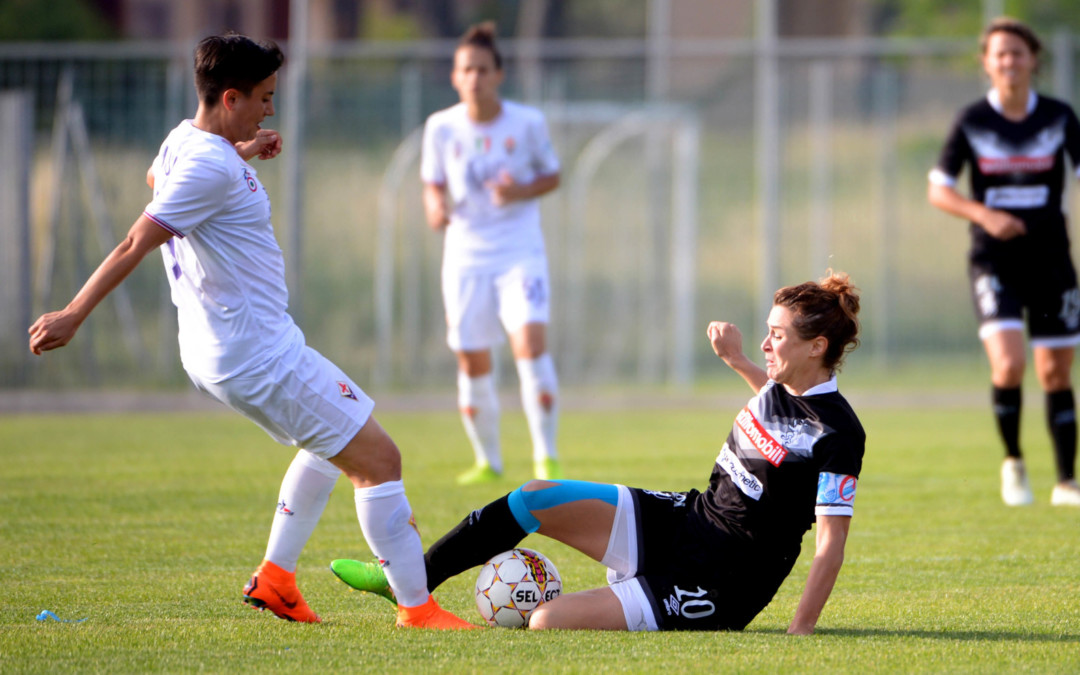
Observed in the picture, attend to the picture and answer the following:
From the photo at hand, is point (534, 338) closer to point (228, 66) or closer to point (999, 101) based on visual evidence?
point (999, 101)

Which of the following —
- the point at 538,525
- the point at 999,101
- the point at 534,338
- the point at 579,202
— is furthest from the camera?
the point at 579,202

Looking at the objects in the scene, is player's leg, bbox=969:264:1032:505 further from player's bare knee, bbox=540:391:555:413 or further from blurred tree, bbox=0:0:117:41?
blurred tree, bbox=0:0:117:41

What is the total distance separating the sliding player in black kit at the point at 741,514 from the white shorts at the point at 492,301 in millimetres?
3480

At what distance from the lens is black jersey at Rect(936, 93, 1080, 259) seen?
6617mm

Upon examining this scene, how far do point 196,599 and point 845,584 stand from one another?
227cm

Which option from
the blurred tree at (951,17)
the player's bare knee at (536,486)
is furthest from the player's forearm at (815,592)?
the blurred tree at (951,17)

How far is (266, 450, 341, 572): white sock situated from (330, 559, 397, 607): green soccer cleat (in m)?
0.15

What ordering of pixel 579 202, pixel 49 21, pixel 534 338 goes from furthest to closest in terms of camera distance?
pixel 49 21 < pixel 579 202 < pixel 534 338

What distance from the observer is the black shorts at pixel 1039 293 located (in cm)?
652

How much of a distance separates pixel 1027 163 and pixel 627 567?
3884 millimetres

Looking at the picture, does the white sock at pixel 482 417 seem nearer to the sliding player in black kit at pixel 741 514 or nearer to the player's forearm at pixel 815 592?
the sliding player in black kit at pixel 741 514

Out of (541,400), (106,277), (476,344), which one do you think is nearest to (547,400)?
(541,400)

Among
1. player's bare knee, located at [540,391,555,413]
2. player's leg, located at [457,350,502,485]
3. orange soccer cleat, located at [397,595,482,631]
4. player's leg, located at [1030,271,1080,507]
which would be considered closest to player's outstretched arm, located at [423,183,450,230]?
player's leg, located at [457,350,502,485]

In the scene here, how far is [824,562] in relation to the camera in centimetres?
354
